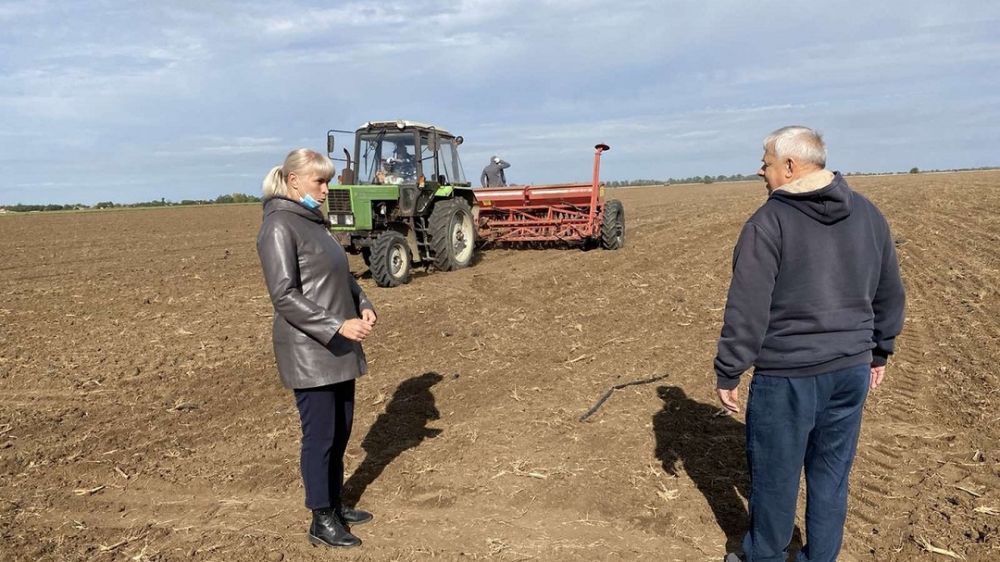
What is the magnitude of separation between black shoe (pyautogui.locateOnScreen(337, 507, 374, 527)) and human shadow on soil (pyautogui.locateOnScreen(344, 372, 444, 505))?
20cm

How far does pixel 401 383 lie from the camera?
19.2 feet

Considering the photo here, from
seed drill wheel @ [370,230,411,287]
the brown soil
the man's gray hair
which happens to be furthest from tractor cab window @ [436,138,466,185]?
the man's gray hair

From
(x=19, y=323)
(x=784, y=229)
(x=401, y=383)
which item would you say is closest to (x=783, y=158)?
(x=784, y=229)

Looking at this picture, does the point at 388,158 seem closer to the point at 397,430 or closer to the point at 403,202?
the point at 403,202

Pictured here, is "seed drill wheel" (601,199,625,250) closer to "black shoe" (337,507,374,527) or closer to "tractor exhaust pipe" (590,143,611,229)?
"tractor exhaust pipe" (590,143,611,229)

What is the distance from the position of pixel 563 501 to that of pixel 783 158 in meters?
2.15

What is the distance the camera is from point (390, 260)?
381 inches

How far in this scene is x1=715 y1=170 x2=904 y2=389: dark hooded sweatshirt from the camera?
2.46 m

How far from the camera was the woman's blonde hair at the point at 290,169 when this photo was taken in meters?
3.08

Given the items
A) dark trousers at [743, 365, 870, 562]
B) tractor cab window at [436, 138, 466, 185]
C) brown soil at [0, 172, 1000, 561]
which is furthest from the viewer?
tractor cab window at [436, 138, 466, 185]

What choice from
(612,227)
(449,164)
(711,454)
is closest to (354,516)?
(711,454)

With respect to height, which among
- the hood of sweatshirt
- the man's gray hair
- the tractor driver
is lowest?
the hood of sweatshirt

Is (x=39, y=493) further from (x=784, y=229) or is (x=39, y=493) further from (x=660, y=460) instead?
(x=784, y=229)

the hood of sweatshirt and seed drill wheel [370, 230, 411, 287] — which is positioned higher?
the hood of sweatshirt
